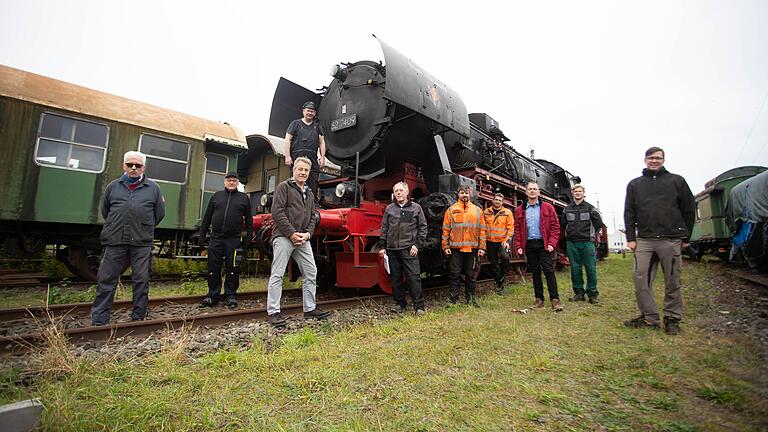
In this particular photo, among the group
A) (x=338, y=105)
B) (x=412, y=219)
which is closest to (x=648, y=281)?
→ (x=412, y=219)

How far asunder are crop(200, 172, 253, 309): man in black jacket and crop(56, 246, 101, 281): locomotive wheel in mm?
3372

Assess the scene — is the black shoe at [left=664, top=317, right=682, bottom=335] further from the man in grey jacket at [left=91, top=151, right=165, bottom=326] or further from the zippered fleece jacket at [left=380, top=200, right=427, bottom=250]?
the man in grey jacket at [left=91, top=151, right=165, bottom=326]

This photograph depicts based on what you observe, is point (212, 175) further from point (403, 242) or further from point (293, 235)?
point (403, 242)

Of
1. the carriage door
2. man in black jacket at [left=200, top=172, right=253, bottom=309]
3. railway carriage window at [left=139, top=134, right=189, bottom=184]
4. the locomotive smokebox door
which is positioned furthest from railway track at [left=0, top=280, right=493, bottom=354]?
the carriage door

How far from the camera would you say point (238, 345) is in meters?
3.07

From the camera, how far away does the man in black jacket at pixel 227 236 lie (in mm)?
5000

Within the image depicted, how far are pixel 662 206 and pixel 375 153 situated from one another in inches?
138

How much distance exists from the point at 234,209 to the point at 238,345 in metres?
2.57

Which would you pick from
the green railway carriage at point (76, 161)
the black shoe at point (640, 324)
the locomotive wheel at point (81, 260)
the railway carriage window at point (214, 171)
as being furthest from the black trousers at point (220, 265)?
the black shoe at point (640, 324)

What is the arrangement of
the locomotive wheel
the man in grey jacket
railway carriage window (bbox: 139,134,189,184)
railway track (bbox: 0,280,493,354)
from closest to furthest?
1. railway track (bbox: 0,280,493,354)
2. the man in grey jacket
3. the locomotive wheel
4. railway carriage window (bbox: 139,134,189,184)

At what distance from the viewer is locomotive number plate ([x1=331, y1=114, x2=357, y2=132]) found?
5430 millimetres

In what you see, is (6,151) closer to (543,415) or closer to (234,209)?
(234,209)

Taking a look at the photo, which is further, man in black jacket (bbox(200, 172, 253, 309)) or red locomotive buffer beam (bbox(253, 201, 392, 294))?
man in black jacket (bbox(200, 172, 253, 309))

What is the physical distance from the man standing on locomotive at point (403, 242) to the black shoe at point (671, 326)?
97.9 inches
